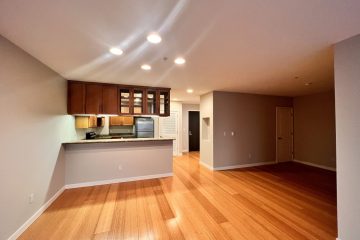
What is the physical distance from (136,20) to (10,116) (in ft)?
6.38

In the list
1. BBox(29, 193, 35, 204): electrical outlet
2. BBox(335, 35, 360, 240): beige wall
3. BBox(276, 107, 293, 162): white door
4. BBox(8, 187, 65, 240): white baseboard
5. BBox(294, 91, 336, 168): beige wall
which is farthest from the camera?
BBox(276, 107, 293, 162): white door

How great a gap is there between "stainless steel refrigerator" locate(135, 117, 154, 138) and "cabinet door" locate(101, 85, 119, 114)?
6.28 feet

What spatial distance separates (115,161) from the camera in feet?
12.7

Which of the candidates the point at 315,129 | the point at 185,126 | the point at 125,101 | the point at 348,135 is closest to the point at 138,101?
the point at 125,101

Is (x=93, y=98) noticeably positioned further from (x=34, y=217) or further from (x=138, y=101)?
(x=34, y=217)

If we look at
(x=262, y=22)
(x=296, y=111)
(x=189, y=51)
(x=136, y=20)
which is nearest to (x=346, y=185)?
(x=262, y=22)

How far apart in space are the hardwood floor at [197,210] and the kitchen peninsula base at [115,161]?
0.24 m

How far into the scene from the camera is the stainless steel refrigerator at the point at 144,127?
5914 millimetres

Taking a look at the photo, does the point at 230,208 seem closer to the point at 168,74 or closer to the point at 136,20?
the point at 168,74

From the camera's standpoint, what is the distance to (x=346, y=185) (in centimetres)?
179

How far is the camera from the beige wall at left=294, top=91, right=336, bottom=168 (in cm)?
486

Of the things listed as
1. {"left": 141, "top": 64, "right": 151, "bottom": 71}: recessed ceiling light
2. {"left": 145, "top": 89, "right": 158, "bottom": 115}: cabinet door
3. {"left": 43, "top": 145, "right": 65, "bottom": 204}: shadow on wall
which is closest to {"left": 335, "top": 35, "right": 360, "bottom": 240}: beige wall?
{"left": 141, "top": 64, "right": 151, "bottom": 71}: recessed ceiling light

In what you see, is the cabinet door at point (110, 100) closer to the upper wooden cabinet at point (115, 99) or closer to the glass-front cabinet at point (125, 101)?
the upper wooden cabinet at point (115, 99)

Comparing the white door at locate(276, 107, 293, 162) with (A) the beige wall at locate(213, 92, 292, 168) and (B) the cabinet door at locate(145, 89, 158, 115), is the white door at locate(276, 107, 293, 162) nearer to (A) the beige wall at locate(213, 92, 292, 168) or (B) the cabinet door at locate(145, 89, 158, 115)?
(A) the beige wall at locate(213, 92, 292, 168)
